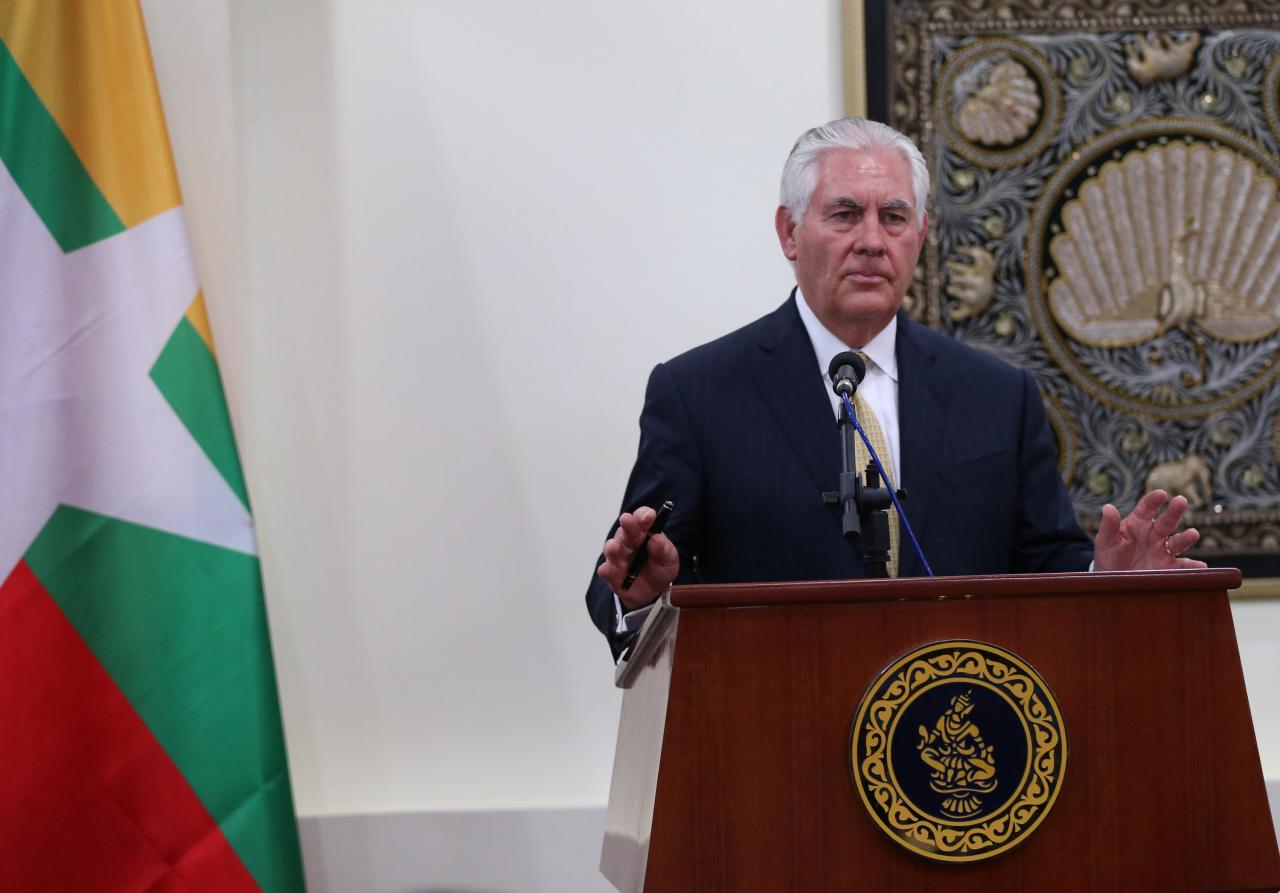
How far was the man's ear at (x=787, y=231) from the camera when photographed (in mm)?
2445

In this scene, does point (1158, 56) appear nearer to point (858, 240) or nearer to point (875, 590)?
point (858, 240)

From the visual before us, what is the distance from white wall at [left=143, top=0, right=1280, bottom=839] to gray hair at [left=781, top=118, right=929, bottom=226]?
0.75 metres

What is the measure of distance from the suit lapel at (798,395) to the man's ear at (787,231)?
122mm

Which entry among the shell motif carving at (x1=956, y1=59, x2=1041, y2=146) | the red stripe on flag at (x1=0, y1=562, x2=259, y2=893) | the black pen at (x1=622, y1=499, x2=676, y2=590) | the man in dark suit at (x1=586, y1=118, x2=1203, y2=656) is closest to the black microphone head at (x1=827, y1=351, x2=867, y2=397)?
the black pen at (x1=622, y1=499, x2=676, y2=590)

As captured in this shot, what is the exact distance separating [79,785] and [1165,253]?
101 inches

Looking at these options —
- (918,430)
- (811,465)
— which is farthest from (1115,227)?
(811,465)

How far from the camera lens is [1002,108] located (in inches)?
125

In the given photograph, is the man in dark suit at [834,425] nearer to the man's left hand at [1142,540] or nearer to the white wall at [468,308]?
the man's left hand at [1142,540]

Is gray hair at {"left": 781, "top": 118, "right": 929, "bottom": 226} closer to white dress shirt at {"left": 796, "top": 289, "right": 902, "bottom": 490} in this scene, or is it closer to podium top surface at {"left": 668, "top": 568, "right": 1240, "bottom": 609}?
white dress shirt at {"left": 796, "top": 289, "right": 902, "bottom": 490}

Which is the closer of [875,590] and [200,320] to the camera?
[875,590]

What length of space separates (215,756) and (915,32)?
2.19m

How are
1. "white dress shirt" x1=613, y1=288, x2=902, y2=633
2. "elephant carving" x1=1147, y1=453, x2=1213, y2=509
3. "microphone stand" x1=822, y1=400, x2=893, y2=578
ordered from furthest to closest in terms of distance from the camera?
"elephant carving" x1=1147, y1=453, x2=1213, y2=509, "white dress shirt" x1=613, y1=288, x2=902, y2=633, "microphone stand" x1=822, y1=400, x2=893, y2=578

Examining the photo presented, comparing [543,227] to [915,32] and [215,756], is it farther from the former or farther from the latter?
[215,756]

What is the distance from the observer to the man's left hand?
1.75m
